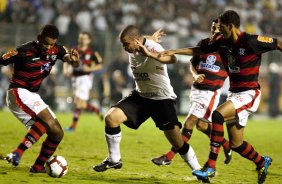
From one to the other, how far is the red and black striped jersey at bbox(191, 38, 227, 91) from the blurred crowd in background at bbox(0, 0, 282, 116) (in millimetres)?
12016

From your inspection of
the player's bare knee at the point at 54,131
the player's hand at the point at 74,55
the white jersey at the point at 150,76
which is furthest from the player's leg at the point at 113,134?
the player's hand at the point at 74,55

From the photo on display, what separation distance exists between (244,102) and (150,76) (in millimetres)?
1310

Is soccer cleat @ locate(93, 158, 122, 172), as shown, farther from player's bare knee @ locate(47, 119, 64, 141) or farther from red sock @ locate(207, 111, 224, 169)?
red sock @ locate(207, 111, 224, 169)

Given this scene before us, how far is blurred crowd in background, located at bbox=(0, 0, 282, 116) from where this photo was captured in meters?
23.5

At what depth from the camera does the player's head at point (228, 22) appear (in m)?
8.79

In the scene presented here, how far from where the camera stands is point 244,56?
8.96 m

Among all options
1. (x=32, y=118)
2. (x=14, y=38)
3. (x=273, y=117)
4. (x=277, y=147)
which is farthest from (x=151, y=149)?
(x=273, y=117)

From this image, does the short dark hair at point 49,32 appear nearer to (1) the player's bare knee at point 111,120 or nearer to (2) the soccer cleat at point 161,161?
(1) the player's bare knee at point 111,120

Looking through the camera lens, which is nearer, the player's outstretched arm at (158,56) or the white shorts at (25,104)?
the player's outstretched arm at (158,56)

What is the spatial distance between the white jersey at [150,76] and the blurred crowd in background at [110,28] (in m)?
14.2

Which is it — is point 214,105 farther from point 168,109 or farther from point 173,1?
point 173,1

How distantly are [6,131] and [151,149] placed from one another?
4.15 metres

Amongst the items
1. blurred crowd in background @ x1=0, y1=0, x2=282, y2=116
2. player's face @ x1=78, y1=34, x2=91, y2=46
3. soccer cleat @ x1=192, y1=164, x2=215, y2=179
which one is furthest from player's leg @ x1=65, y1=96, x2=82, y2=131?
soccer cleat @ x1=192, y1=164, x2=215, y2=179

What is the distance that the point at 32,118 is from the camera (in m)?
9.45
